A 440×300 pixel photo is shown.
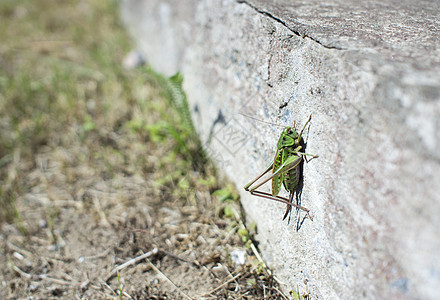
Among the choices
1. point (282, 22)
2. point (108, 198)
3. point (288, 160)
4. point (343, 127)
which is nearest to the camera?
point (343, 127)

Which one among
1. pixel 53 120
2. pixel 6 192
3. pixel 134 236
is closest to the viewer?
pixel 134 236

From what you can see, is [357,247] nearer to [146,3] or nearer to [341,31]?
[341,31]

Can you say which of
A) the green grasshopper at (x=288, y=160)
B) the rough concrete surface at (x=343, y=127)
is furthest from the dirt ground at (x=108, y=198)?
the green grasshopper at (x=288, y=160)

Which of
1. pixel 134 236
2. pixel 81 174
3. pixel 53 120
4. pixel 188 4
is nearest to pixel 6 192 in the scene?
pixel 81 174

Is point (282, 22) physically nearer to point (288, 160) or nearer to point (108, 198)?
point (288, 160)

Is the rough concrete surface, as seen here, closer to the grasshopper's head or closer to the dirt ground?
the grasshopper's head


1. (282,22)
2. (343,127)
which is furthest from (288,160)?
(282,22)
